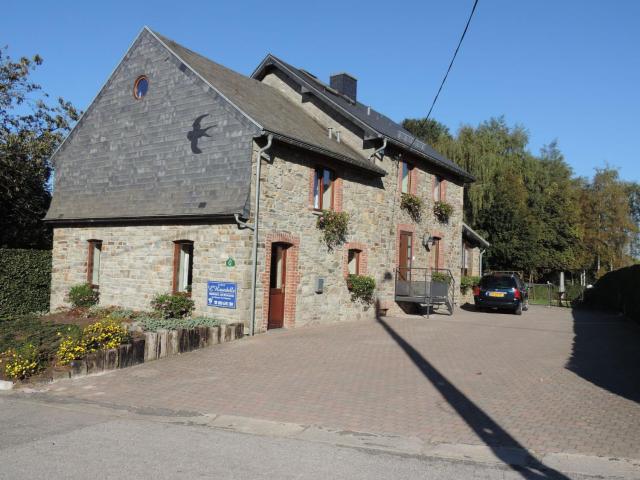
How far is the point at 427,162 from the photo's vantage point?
21.3m

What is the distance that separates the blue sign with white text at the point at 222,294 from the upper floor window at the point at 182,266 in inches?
48.8

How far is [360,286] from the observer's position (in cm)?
1688

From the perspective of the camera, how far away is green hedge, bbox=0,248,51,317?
17.4 meters

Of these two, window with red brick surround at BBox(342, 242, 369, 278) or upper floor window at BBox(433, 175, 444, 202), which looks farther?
upper floor window at BBox(433, 175, 444, 202)

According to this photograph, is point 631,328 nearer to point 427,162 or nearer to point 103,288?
point 427,162

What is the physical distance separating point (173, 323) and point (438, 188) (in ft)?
45.0

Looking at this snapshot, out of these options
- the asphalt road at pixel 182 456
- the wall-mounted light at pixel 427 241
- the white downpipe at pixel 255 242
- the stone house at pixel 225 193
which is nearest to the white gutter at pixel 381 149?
the stone house at pixel 225 193

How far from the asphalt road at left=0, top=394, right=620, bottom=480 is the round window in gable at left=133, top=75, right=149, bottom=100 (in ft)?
38.7

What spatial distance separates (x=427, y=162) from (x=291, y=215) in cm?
863

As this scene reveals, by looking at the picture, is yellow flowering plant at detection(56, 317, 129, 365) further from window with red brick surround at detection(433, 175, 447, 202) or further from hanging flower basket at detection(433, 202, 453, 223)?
window with red brick surround at detection(433, 175, 447, 202)

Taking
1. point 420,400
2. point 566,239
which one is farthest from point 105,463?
point 566,239

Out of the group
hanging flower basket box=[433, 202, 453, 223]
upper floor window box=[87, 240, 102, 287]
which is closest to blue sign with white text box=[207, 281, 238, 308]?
upper floor window box=[87, 240, 102, 287]

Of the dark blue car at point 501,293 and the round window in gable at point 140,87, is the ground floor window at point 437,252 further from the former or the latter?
the round window in gable at point 140,87

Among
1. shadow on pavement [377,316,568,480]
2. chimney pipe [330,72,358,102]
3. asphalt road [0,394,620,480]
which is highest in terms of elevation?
chimney pipe [330,72,358,102]
